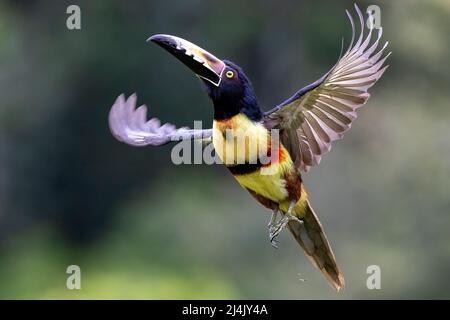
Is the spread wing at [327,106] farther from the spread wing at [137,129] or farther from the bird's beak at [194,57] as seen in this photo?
the spread wing at [137,129]

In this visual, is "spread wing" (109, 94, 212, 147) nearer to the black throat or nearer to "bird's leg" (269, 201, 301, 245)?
the black throat

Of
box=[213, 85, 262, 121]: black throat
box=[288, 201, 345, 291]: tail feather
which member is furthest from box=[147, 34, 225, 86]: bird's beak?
box=[288, 201, 345, 291]: tail feather

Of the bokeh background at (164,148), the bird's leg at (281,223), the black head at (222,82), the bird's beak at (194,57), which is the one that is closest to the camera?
the bird's beak at (194,57)

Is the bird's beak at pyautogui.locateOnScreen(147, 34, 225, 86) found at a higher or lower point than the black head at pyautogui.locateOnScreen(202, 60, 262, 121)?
higher

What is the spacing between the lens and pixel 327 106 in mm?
4824

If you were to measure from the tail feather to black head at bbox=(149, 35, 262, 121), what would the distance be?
74 centimetres

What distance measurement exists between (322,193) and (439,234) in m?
1.45

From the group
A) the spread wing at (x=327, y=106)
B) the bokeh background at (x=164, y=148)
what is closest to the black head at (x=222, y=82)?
the spread wing at (x=327, y=106)

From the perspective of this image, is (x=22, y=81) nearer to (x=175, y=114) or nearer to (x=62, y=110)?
(x=62, y=110)

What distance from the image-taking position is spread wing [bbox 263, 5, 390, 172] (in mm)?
4742

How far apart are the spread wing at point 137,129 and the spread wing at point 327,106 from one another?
0.57 meters

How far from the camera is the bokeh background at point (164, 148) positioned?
1290 cm
